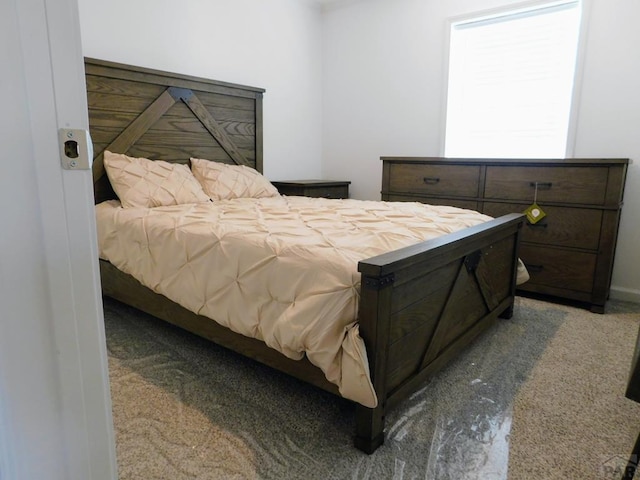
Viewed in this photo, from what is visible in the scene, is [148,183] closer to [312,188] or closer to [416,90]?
[312,188]

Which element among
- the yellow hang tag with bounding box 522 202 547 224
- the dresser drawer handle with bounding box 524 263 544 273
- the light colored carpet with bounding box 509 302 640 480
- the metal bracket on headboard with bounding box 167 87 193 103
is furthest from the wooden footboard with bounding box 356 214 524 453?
the metal bracket on headboard with bounding box 167 87 193 103

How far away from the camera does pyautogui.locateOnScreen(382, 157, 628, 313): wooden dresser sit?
264 centimetres

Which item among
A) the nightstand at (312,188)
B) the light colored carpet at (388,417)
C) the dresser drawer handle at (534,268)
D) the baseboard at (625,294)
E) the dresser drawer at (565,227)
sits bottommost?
the light colored carpet at (388,417)

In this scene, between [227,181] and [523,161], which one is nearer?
[523,161]

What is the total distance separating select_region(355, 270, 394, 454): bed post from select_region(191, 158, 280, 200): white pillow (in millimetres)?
1952

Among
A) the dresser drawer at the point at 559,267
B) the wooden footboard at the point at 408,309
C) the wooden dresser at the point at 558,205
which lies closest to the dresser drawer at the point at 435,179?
the wooden dresser at the point at 558,205

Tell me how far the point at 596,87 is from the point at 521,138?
0.57 meters

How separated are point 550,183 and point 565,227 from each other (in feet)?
1.02

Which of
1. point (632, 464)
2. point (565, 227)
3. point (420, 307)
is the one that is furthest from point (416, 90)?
point (632, 464)

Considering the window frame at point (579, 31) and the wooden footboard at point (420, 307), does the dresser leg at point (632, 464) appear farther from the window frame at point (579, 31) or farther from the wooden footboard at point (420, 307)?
the window frame at point (579, 31)

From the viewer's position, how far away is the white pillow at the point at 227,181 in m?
2.99

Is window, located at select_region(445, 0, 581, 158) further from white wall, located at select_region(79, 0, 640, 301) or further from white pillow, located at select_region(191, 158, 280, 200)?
white pillow, located at select_region(191, 158, 280, 200)

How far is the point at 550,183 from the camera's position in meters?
2.80

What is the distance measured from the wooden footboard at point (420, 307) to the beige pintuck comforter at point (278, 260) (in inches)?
3.1
